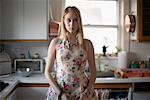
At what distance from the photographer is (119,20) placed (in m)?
3.73

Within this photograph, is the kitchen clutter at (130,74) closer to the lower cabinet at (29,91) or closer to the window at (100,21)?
the window at (100,21)

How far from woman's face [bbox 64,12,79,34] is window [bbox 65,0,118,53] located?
1.75m

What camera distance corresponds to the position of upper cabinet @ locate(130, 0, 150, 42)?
3309mm

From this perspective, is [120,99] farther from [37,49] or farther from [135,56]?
[37,49]

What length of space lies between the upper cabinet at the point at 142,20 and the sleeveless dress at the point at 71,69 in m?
1.58

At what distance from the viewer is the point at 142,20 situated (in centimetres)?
333

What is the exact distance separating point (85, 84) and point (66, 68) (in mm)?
193

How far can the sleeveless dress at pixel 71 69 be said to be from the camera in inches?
75.7

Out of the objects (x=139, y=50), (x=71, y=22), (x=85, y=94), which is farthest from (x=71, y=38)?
(x=139, y=50)

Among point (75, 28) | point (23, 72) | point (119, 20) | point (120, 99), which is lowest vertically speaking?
point (120, 99)

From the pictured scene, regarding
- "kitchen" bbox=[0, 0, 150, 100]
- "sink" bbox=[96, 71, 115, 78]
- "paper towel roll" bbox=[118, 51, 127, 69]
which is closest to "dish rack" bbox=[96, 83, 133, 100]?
"kitchen" bbox=[0, 0, 150, 100]

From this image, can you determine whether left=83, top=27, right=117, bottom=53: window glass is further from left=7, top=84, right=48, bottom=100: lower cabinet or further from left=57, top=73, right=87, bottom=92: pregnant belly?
left=57, top=73, right=87, bottom=92: pregnant belly

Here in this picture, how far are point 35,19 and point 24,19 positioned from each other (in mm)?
138

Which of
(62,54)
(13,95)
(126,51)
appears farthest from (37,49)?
(62,54)
